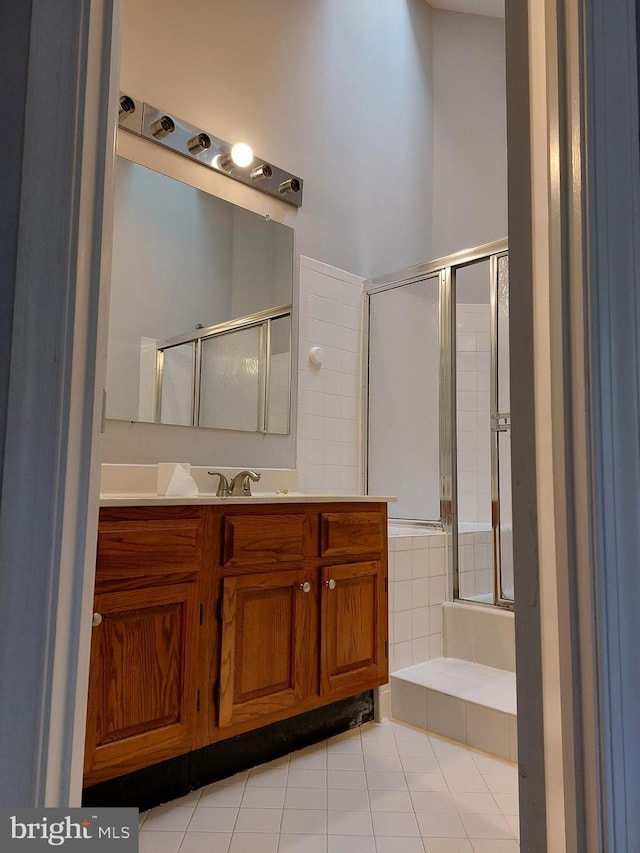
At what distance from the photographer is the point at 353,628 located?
210cm

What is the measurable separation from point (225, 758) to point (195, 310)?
1581 mm

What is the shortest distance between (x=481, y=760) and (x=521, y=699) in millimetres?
1398

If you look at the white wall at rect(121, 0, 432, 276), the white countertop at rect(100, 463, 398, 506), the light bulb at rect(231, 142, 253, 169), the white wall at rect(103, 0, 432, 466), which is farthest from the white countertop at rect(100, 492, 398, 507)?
the light bulb at rect(231, 142, 253, 169)

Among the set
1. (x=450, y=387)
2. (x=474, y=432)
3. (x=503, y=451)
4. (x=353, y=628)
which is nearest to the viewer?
(x=353, y=628)

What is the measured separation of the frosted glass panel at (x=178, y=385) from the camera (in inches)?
87.0

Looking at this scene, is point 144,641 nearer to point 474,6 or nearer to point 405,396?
point 405,396

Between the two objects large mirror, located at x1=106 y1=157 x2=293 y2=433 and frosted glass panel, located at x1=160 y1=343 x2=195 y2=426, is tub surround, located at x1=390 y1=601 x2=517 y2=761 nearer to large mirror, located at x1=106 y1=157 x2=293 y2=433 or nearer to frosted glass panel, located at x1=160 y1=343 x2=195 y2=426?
large mirror, located at x1=106 y1=157 x2=293 y2=433

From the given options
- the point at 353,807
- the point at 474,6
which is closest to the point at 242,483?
the point at 353,807

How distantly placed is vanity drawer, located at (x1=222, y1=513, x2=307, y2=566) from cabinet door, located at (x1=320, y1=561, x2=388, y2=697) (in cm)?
18

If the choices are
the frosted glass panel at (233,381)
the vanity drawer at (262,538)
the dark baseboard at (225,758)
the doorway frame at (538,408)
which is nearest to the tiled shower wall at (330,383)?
the frosted glass panel at (233,381)

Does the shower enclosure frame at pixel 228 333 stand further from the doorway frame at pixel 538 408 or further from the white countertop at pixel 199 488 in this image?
the doorway frame at pixel 538 408

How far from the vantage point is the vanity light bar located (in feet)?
7.16

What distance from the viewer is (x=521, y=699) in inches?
34.0

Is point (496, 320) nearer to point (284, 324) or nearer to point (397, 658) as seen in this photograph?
point (284, 324)
